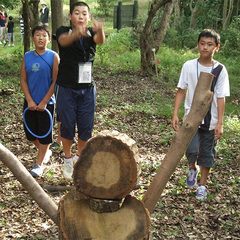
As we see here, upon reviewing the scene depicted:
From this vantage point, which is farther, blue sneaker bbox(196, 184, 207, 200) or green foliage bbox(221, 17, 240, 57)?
green foliage bbox(221, 17, 240, 57)

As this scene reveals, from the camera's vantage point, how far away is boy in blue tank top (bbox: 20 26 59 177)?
438 centimetres

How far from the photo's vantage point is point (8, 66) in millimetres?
11250

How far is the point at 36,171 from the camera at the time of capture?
446cm

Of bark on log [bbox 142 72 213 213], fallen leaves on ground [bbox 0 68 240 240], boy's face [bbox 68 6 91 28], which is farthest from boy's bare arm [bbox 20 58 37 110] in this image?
bark on log [bbox 142 72 213 213]

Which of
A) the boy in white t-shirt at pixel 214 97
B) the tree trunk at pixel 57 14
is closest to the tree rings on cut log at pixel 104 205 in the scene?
the boy in white t-shirt at pixel 214 97

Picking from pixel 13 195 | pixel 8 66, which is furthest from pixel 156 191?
pixel 8 66

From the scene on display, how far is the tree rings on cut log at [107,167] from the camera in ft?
6.86

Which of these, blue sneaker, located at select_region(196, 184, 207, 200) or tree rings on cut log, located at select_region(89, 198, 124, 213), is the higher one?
tree rings on cut log, located at select_region(89, 198, 124, 213)

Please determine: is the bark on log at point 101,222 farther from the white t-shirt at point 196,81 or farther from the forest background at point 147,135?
the white t-shirt at point 196,81

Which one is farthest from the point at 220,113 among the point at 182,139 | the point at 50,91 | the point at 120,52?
the point at 120,52

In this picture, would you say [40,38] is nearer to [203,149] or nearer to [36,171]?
[36,171]

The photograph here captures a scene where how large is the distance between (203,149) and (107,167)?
2.32m

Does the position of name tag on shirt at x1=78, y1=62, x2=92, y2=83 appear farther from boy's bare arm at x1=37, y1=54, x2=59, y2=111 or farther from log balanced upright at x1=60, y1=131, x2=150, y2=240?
log balanced upright at x1=60, y1=131, x2=150, y2=240

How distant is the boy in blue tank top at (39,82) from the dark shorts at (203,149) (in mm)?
1745
